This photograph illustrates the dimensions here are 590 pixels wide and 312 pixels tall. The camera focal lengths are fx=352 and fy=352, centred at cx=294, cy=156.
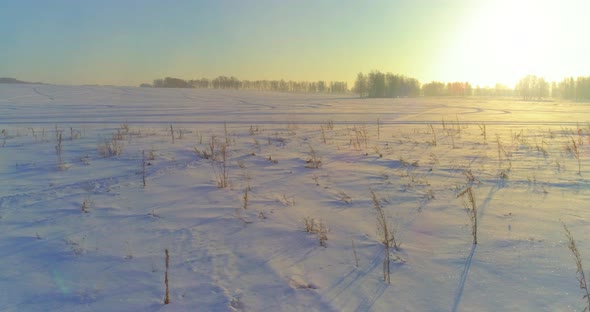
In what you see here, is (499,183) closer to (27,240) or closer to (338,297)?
(338,297)

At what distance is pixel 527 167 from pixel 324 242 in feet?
16.9

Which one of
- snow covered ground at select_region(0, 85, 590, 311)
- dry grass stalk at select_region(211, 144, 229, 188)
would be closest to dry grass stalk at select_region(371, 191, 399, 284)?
snow covered ground at select_region(0, 85, 590, 311)

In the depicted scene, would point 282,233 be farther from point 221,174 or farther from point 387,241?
point 221,174

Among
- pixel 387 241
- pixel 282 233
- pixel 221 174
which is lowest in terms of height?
pixel 282 233

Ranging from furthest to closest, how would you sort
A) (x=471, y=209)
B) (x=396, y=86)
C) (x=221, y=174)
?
(x=396, y=86)
(x=221, y=174)
(x=471, y=209)

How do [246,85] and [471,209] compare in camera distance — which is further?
[246,85]

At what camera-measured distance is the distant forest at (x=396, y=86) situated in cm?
8425

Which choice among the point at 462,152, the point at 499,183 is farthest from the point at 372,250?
the point at 462,152

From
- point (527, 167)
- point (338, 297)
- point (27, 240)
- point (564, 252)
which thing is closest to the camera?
point (338, 297)

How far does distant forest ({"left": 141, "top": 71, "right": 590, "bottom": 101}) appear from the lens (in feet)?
276

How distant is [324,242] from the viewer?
3.59 m

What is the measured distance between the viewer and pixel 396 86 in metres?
88.4

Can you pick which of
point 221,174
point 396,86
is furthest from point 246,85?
point 221,174

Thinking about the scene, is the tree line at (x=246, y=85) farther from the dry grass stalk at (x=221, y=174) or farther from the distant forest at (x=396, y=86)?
the dry grass stalk at (x=221, y=174)
